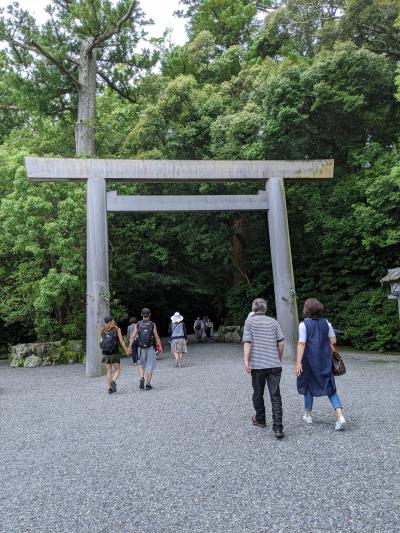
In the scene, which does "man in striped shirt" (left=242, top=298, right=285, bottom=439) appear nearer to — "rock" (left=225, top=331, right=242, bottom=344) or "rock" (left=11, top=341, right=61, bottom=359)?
"rock" (left=11, top=341, right=61, bottom=359)

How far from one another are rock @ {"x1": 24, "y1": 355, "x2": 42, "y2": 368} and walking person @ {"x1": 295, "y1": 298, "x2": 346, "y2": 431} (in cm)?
1042

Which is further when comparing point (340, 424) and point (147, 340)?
point (147, 340)

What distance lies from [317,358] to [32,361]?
10729 millimetres

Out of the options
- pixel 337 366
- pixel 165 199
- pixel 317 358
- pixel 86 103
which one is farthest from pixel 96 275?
pixel 86 103

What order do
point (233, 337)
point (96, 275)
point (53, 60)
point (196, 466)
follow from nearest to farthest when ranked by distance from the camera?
point (196, 466)
point (96, 275)
point (53, 60)
point (233, 337)

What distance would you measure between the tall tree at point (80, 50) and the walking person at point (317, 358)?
13.6 meters

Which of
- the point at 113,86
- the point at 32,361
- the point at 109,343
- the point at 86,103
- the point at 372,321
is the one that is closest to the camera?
the point at 109,343

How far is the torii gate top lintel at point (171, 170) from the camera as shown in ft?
32.5

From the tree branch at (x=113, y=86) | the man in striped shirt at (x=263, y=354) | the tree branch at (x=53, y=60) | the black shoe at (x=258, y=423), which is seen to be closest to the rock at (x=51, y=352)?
the black shoe at (x=258, y=423)

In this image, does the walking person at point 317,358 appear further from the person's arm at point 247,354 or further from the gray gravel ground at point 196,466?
the person's arm at point 247,354

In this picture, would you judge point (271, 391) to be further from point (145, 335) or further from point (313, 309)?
point (145, 335)

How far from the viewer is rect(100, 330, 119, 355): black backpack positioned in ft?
22.6

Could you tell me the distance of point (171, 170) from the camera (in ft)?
34.5

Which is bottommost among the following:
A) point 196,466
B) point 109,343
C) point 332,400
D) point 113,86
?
point 196,466
